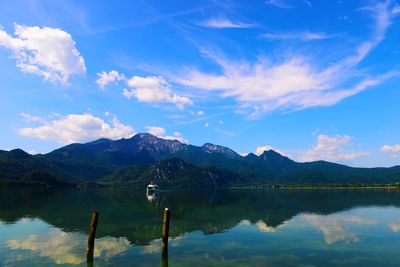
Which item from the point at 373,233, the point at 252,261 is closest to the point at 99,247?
the point at 252,261

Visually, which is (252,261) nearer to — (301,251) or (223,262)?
(223,262)

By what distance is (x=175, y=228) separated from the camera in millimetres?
47844

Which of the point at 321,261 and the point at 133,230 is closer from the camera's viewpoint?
the point at 321,261

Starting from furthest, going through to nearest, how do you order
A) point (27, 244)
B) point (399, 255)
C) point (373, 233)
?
point (373, 233) < point (27, 244) < point (399, 255)

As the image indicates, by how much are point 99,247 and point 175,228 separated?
16746 millimetres

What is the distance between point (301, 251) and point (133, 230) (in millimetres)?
27657

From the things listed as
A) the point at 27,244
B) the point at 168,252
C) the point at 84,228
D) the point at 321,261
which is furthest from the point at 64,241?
the point at 321,261

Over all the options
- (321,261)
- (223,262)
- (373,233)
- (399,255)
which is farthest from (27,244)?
(373,233)

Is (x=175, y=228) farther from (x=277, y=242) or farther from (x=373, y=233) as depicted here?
(x=373, y=233)

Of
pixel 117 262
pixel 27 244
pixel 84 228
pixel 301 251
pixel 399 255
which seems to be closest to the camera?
pixel 117 262

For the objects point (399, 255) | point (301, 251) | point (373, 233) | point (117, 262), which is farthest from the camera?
point (373, 233)

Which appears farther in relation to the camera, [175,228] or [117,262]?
[175,228]

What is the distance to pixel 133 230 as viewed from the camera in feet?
148

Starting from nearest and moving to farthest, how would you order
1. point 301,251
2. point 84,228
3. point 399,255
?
1. point 399,255
2. point 301,251
3. point 84,228
